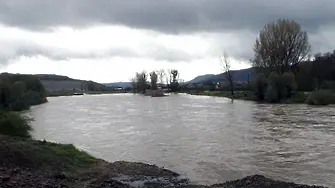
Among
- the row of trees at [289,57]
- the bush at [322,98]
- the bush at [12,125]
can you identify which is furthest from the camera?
the row of trees at [289,57]

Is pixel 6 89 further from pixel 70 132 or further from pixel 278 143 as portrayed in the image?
pixel 278 143

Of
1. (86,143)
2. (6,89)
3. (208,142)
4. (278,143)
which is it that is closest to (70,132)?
(86,143)

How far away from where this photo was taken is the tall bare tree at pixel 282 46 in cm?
9338

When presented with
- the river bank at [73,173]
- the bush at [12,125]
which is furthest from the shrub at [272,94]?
the river bank at [73,173]

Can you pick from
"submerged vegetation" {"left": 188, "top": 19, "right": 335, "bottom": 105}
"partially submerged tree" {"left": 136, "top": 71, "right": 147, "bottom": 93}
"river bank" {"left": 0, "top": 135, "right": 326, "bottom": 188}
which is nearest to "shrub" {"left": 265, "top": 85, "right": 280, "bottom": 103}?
"submerged vegetation" {"left": 188, "top": 19, "right": 335, "bottom": 105}

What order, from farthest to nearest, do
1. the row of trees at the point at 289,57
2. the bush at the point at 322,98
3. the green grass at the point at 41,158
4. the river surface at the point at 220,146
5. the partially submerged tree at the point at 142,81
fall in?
the partially submerged tree at the point at 142,81 → the row of trees at the point at 289,57 → the bush at the point at 322,98 → the river surface at the point at 220,146 → the green grass at the point at 41,158

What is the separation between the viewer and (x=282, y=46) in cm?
9369

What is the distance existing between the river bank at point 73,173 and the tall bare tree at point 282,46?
256 ft

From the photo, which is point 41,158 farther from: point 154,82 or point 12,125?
point 154,82

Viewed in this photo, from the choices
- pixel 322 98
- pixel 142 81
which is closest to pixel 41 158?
pixel 322 98

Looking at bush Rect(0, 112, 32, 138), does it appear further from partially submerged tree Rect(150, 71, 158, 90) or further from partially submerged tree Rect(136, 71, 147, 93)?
partially submerged tree Rect(136, 71, 147, 93)

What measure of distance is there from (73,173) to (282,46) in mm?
81995

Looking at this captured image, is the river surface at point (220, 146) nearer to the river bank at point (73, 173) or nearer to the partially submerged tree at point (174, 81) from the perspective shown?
the river bank at point (73, 173)

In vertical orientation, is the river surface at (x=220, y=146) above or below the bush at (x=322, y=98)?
below
